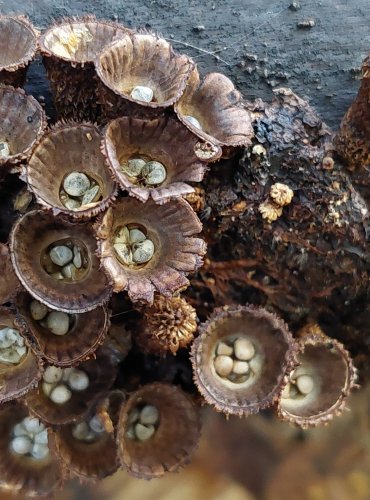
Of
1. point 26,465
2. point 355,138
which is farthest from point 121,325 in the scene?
point 355,138

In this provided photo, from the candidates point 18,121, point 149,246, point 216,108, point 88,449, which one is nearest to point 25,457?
point 88,449

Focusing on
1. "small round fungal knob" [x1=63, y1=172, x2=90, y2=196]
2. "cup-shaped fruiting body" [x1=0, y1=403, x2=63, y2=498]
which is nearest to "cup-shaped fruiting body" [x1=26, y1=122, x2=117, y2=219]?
"small round fungal knob" [x1=63, y1=172, x2=90, y2=196]

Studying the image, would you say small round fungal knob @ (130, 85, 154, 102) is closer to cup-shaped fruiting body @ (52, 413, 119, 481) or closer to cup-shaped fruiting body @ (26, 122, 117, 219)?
cup-shaped fruiting body @ (26, 122, 117, 219)

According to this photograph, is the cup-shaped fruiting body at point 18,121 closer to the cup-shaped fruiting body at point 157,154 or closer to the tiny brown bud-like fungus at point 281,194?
the cup-shaped fruiting body at point 157,154

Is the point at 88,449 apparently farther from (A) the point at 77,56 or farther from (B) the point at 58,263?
(A) the point at 77,56

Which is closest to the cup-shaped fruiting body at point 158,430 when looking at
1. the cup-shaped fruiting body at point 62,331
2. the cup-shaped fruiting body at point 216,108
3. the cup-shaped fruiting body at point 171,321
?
the cup-shaped fruiting body at point 171,321
